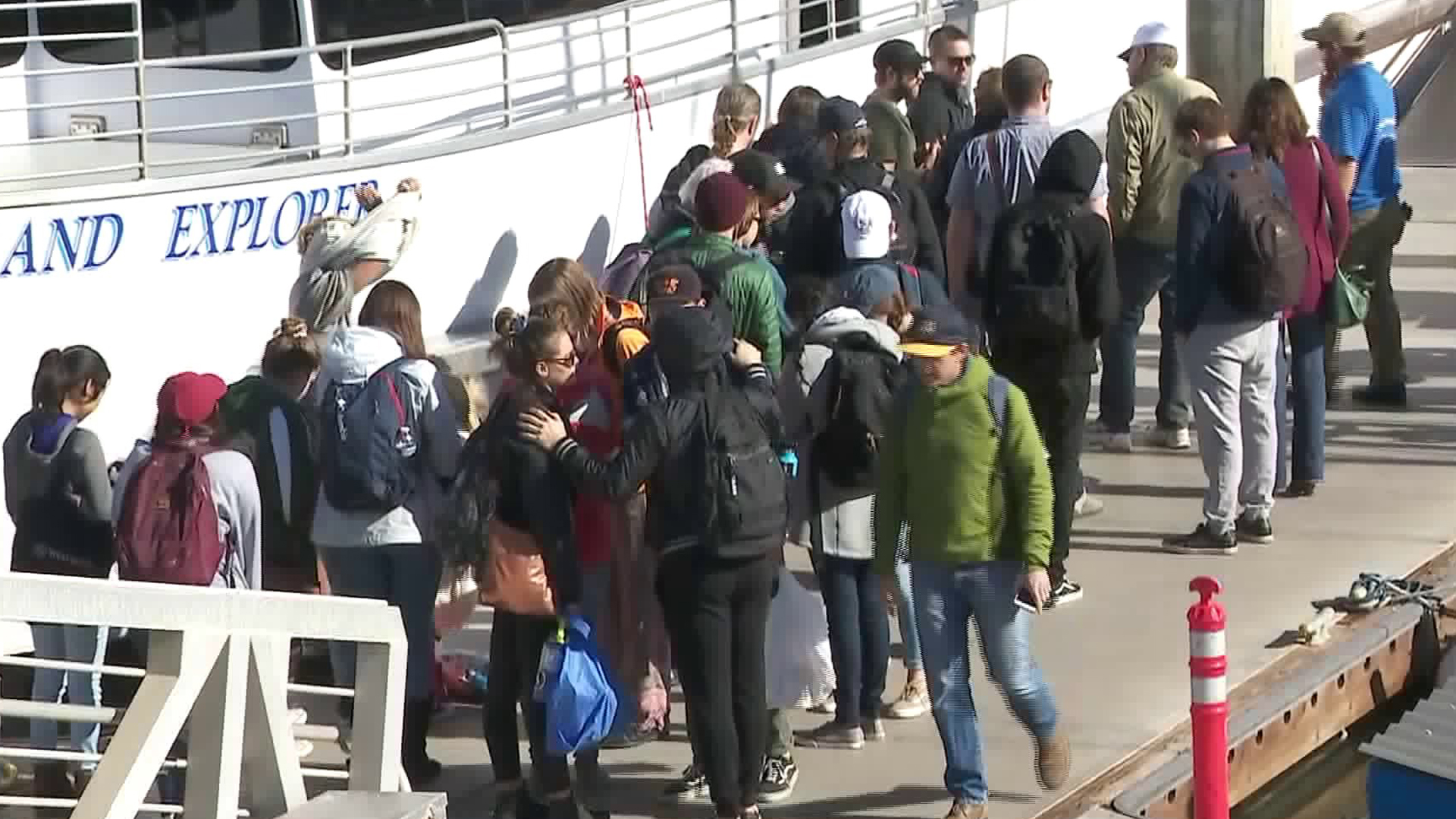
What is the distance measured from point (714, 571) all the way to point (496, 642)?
0.70m

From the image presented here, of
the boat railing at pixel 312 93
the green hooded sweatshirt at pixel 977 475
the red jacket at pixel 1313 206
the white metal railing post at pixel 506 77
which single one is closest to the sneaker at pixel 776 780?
the green hooded sweatshirt at pixel 977 475

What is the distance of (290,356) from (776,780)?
178 centimetres

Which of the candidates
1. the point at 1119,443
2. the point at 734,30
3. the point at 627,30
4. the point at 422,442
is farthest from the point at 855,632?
the point at 734,30

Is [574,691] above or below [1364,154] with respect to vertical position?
below

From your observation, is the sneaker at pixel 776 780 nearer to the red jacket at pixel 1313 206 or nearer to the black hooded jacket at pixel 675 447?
the black hooded jacket at pixel 675 447

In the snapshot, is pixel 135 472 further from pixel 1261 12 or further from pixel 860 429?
pixel 1261 12

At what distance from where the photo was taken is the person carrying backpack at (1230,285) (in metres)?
8.28

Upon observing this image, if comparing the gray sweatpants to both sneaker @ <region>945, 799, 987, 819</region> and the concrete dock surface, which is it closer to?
the concrete dock surface

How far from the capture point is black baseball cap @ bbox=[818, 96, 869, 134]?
848 centimetres

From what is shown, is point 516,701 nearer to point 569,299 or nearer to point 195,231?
point 569,299

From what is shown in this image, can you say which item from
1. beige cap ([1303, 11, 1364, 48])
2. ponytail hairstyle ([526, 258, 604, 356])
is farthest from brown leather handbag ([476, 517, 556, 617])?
beige cap ([1303, 11, 1364, 48])

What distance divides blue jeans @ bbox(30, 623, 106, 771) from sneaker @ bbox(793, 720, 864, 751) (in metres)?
1.99

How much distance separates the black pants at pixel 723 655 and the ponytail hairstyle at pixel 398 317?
1.04 meters

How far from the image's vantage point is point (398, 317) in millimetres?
6711
